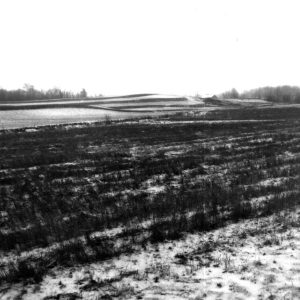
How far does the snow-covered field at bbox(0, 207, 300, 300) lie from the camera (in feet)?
16.1

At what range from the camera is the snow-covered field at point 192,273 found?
4.91 m

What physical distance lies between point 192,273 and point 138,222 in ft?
8.01

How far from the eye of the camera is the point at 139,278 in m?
5.33

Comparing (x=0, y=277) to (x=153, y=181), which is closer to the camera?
(x=0, y=277)

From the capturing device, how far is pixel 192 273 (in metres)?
5.44

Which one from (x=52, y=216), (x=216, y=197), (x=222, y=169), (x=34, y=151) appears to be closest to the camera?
(x=52, y=216)

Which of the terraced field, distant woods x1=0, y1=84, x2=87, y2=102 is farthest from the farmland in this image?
distant woods x1=0, y1=84, x2=87, y2=102

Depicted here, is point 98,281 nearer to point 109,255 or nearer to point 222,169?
point 109,255

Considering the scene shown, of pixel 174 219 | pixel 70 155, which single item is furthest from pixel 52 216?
→ pixel 70 155

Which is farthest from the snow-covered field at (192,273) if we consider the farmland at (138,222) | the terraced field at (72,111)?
the terraced field at (72,111)

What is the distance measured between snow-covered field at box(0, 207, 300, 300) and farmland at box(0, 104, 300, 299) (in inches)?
0.8

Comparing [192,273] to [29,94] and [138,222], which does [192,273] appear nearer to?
[138,222]

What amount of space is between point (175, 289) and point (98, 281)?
1.24m

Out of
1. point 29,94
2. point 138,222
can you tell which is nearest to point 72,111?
point 138,222
